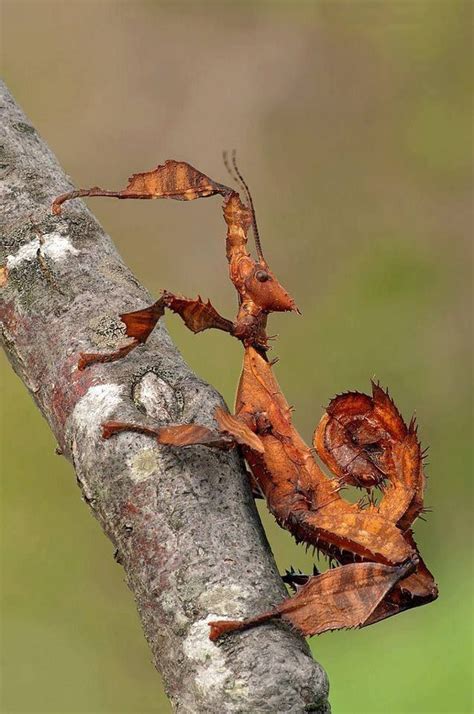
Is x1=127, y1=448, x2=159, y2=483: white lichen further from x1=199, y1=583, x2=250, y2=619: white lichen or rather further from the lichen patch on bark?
the lichen patch on bark

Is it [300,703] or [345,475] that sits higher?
[345,475]

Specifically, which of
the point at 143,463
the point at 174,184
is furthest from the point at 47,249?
the point at 143,463

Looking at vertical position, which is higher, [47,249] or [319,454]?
[47,249]

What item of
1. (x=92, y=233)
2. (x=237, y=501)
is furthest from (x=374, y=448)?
(x=92, y=233)

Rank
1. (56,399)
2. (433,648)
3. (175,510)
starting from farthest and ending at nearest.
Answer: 1. (433,648)
2. (56,399)
3. (175,510)

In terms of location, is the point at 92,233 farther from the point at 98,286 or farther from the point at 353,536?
the point at 353,536

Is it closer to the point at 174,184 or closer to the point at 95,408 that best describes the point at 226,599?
the point at 95,408

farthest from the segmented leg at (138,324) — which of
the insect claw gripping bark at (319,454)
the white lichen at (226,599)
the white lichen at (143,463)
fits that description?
the white lichen at (226,599)
